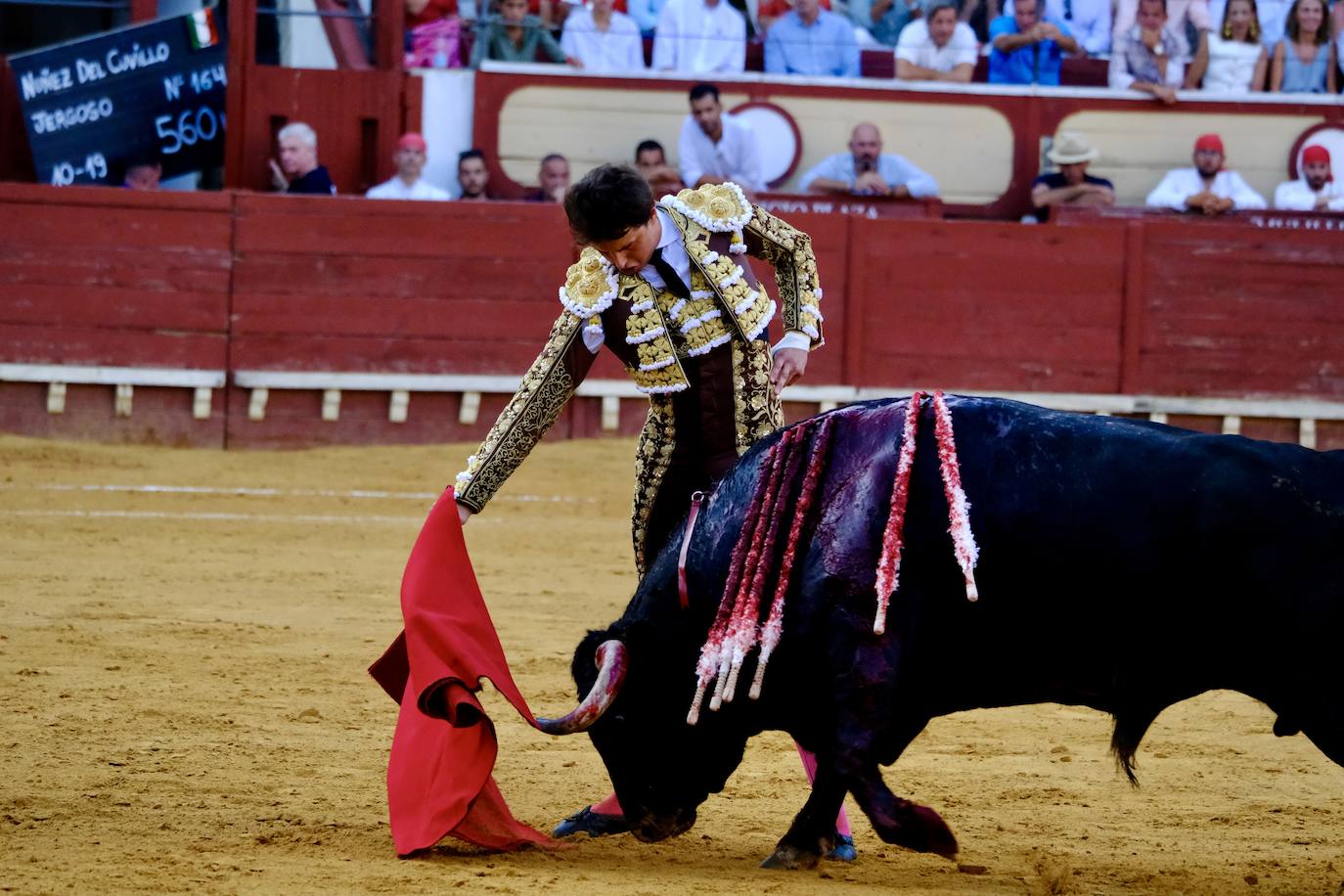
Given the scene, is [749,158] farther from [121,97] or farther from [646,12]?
[121,97]

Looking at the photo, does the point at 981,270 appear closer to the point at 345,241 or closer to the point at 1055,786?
the point at 345,241

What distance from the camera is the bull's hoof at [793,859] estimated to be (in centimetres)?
289

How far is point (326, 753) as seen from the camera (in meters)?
3.65

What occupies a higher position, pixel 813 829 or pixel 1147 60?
pixel 1147 60

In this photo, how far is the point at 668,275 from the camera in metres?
3.11

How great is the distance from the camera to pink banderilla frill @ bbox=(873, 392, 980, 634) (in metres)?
2.75

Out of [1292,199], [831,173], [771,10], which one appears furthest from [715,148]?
[1292,199]

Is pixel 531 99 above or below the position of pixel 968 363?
above

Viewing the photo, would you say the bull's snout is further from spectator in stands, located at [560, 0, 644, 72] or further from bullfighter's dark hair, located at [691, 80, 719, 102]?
spectator in stands, located at [560, 0, 644, 72]

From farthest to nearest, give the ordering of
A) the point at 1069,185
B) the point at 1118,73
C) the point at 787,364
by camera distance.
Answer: the point at 1118,73, the point at 1069,185, the point at 787,364

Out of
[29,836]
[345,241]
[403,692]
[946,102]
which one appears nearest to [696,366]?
[403,692]

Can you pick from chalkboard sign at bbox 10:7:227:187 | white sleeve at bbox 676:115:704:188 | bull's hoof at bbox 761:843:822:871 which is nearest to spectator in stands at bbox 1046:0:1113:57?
white sleeve at bbox 676:115:704:188

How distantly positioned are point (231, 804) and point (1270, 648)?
1.75 metres

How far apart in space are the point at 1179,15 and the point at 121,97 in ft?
17.5
